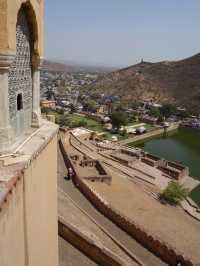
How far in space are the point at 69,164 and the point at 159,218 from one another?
16.1 ft

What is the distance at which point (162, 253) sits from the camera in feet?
28.2

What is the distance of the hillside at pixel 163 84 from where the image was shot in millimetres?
68500

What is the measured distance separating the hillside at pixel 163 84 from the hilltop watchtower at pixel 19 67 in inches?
2211

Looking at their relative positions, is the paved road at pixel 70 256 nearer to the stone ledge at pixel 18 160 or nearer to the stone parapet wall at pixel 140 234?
the stone parapet wall at pixel 140 234

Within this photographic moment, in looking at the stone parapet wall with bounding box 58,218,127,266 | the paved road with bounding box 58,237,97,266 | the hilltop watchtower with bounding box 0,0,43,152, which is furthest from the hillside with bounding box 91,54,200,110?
the hilltop watchtower with bounding box 0,0,43,152

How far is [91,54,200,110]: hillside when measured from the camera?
6850 cm

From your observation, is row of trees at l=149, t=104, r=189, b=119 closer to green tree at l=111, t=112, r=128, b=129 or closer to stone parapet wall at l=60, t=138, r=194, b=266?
green tree at l=111, t=112, r=128, b=129

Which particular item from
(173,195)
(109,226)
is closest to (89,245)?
(109,226)

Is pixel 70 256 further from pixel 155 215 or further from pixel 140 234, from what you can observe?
pixel 155 215

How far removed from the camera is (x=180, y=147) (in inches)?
1335

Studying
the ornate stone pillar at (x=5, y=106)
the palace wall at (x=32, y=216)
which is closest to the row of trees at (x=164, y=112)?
Result: the palace wall at (x=32, y=216)

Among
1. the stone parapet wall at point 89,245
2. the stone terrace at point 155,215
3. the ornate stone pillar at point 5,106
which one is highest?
the ornate stone pillar at point 5,106

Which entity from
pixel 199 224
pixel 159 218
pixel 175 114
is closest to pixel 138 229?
pixel 159 218

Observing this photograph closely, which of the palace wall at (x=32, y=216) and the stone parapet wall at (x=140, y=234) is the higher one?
the palace wall at (x=32, y=216)
